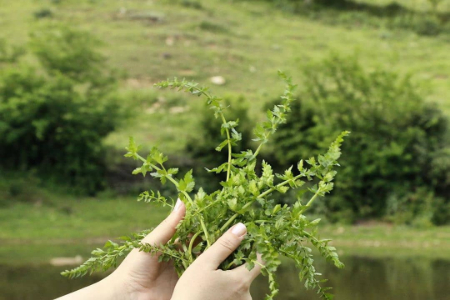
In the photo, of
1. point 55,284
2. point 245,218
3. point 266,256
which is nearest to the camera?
point 266,256

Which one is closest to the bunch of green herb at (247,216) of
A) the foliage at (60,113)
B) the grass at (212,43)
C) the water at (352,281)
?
the water at (352,281)

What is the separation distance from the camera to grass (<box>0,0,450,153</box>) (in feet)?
105

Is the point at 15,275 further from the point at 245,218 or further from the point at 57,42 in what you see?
the point at 245,218

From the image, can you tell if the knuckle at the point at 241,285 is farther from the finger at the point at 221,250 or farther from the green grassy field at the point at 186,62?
the green grassy field at the point at 186,62

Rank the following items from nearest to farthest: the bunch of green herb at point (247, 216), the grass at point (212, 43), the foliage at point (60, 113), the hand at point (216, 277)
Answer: the hand at point (216, 277)
the bunch of green herb at point (247, 216)
the foliage at point (60, 113)
the grass at point (212, 43)

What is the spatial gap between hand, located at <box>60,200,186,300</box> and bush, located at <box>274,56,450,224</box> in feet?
60.9

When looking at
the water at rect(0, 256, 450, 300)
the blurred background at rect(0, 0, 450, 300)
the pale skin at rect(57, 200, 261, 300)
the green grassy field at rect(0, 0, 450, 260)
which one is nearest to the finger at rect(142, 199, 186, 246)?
the pale skin at rect(57, 200, 261, 300)

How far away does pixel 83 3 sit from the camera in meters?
42.9

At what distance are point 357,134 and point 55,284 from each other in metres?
11.8

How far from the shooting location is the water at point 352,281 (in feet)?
40.2

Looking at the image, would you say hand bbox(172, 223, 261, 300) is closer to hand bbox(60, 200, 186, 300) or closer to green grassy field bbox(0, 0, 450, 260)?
hand bbox(60, 200, 186, 300)

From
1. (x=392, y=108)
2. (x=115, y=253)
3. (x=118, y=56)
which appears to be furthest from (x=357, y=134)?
Answer: (x=115, y=253)

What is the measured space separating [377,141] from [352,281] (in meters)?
8.73

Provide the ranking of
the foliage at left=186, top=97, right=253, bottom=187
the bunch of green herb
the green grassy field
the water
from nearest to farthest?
the bunch of green herb, the water, the green grassy field, the foliage at left=186, top=97, right=253, bottom=187
